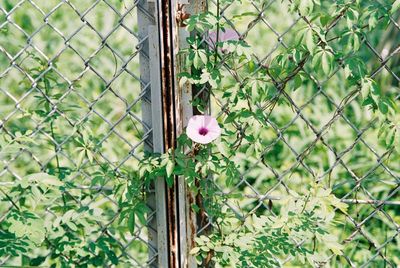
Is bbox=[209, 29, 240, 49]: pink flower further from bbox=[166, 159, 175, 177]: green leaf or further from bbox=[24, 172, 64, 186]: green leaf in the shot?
bbox=[24, 172, 64, 186]: green leaf

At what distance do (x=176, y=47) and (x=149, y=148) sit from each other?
31cm

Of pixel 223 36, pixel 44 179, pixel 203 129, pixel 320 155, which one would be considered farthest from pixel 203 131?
pixel 320 155

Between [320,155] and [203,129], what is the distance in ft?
4.72

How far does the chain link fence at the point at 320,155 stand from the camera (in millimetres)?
2217

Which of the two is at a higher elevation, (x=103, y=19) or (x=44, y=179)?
(x=103, y=19)

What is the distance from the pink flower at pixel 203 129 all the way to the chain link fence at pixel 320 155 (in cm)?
9

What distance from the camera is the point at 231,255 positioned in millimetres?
2135

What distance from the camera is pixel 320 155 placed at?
3.40m

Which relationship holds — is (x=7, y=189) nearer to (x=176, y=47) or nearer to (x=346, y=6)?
(x=176, y=47)

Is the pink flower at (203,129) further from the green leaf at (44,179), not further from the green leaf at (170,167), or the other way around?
the green leaf at (44,179)

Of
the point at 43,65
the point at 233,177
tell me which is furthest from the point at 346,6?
the point at 43,65

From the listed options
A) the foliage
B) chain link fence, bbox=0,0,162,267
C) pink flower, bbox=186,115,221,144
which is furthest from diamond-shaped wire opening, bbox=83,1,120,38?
pink flower, bbox=186,115,221,144

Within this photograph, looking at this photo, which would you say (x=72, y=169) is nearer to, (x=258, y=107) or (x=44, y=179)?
(x=44, y=179)

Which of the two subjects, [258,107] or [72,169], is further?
[72,169]
